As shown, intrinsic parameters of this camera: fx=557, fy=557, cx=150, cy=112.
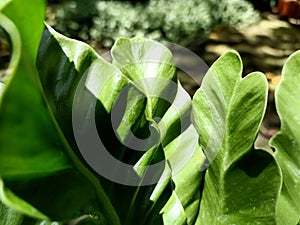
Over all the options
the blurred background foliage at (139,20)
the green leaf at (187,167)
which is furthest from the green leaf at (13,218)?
the blurred background foliage at (139,20)

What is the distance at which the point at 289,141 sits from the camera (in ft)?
1.65

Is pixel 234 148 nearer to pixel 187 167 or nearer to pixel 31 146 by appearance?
pixel 187 167

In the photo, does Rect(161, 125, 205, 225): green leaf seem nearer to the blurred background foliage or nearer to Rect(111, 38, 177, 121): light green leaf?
Rect(111, 38, 177, 121): light green leaf

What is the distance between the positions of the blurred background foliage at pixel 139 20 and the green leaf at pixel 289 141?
298cm

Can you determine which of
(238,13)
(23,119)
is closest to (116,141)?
(23,119)

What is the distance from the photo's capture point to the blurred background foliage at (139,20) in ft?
11.6

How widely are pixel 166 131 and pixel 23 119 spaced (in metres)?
0.24

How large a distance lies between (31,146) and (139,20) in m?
3.30

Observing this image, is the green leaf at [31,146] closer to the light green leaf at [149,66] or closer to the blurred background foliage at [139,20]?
the light green leaf at [149,66]

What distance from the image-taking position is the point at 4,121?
261mm

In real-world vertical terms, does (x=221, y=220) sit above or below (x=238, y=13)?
above

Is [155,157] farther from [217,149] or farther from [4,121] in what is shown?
[4,121]

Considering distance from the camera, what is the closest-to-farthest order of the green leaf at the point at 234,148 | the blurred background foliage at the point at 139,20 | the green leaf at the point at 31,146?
the green leaf at the point at 31,146 → the green leaf at the point at 234,148 → the blurred background foliage at the point at 139,20

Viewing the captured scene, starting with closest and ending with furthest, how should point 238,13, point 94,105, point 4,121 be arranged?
point 4,121 → point 94,105 → point 238,13
